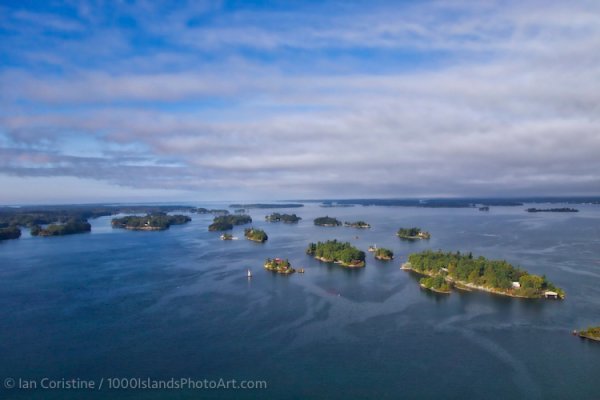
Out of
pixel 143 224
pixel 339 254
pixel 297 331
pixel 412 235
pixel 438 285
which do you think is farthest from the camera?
pixel 143 224

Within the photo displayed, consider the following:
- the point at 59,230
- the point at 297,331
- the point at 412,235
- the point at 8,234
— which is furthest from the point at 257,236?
the point at 297,331

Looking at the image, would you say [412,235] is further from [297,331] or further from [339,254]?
[297,331]

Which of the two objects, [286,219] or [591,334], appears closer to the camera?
[591,334]

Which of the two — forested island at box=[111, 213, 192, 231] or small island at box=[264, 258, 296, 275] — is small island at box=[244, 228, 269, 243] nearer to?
small island at box=[264, 258, 296, 275]

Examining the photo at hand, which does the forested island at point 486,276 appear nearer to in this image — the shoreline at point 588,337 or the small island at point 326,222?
the shoreline at point 588,337

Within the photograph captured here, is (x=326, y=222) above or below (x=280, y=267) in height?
above

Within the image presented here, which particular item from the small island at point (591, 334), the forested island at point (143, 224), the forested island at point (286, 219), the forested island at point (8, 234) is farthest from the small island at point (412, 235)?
the forested island at point (8, 234)
